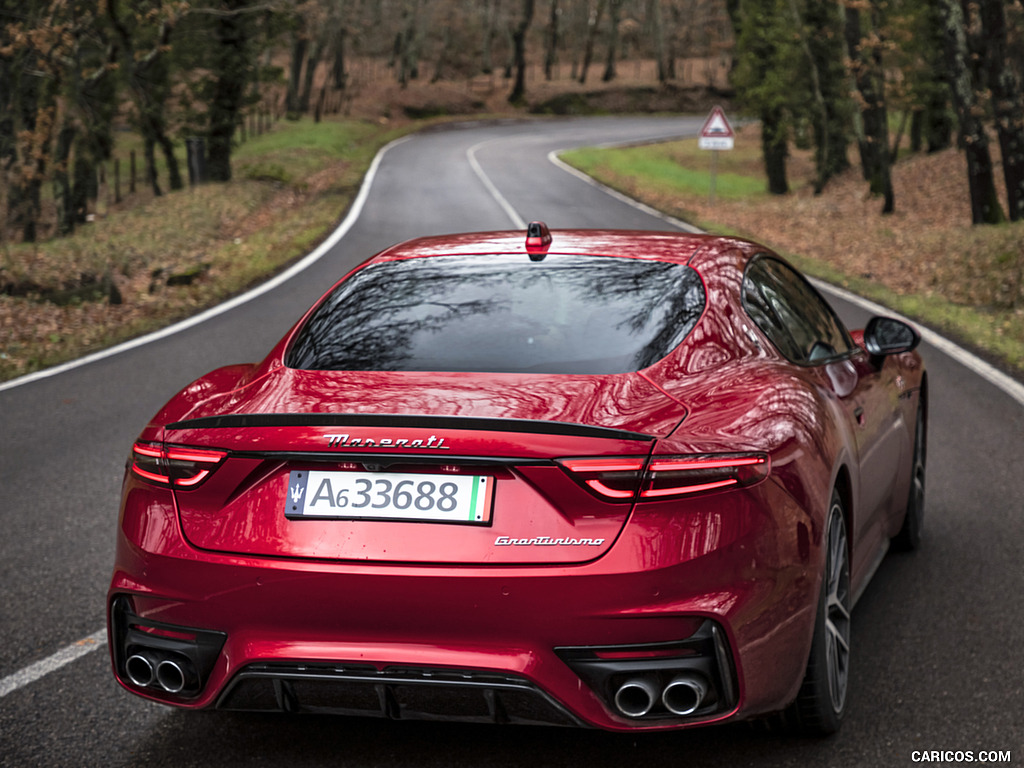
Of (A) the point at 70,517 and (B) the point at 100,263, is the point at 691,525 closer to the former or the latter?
(A) the point at 70,517

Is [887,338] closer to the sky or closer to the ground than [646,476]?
closer to the ground

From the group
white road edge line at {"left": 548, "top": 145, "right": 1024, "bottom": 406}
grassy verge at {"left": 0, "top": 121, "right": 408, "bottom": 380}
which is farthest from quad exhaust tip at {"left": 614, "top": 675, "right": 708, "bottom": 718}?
grassy verge at {"left": 0, "top": 121, "right": 408, "bottom": 380}

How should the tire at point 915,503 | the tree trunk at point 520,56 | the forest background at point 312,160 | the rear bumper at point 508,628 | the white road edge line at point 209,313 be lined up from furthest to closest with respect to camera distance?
the tree trunk at point 520,56
the forest background at point 312,160
the white road edge line at point 209,313
the tire at point 915,503
the rear bumper at point 508,628

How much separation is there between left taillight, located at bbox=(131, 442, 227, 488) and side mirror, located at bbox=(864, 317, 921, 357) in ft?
8.78

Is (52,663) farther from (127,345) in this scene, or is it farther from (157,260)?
(157,260)

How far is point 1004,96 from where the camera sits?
1964 centimetres

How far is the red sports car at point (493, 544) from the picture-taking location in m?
2.91

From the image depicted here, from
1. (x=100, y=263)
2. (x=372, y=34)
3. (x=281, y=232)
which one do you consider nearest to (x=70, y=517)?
(x=100, y=263)

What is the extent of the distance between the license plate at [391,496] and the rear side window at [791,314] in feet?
→ 4.68

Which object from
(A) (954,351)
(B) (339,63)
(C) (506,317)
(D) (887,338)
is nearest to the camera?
(C) (506,317)

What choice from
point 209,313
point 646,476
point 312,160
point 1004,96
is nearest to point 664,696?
point 646,476

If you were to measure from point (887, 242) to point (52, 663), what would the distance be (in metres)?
21.4

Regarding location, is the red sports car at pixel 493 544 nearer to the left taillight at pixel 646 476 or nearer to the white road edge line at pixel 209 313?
the left taillight at pixel 646 476

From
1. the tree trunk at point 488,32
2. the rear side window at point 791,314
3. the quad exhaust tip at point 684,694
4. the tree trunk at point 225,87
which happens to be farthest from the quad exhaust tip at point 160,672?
the tree trunk at point 488,32
